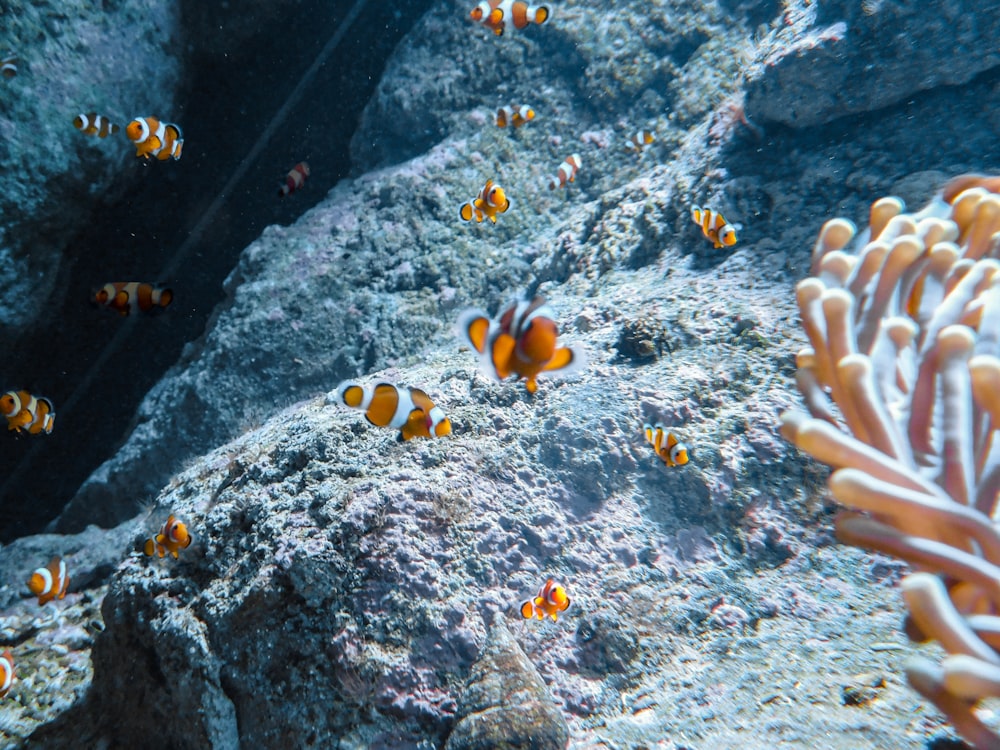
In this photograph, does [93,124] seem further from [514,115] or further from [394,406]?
[394,406]

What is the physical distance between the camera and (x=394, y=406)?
80.0 inches

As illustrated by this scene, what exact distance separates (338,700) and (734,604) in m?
1.57

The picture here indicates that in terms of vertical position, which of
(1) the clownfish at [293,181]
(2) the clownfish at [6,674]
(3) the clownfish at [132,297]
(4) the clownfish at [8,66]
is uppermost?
(1) the clownfish at [293,181]

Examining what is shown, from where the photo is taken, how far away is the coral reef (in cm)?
106

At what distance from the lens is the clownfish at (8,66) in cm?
388

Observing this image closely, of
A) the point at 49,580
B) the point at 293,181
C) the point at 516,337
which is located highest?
the point at 293,181

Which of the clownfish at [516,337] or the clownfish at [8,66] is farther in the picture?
the clownfish at [8,66]

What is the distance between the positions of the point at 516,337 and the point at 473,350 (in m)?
1.21

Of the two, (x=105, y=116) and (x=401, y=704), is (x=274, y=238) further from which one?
(x=401, y=704)

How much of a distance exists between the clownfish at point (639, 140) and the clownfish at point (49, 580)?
5.80 m

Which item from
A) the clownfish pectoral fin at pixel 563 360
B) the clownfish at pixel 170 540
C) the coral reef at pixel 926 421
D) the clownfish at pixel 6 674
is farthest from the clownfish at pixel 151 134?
the coral reef at pixel 926 421

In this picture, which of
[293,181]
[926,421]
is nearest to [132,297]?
[293,181]

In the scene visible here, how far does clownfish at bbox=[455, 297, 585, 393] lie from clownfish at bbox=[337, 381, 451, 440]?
1.55 ft

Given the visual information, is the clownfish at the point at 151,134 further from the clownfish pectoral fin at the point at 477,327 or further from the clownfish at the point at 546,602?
the clownfish at the point at 546,602
